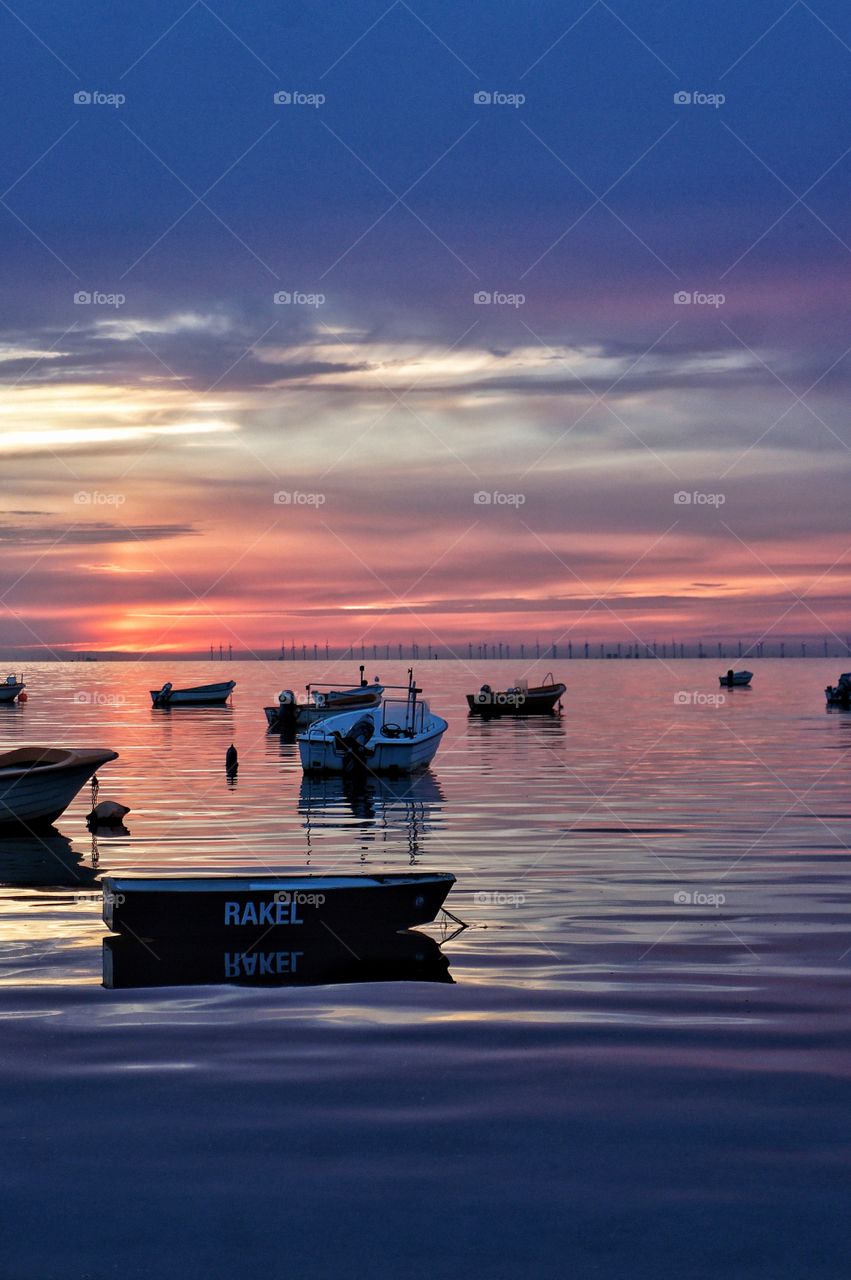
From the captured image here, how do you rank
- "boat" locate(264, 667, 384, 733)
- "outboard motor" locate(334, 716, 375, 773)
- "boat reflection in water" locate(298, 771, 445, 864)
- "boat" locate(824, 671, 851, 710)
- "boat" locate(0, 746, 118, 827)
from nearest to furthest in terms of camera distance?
"boat" locate(0, 746, 118, 827) < "boat reflection in water" locate(298, 771, 445, 864) < "outboard motor" locate(334, 716, 375, 773) < "boat" locate(264, 667, 384, 733) < "boat" locate(824, 671, 851, 710)

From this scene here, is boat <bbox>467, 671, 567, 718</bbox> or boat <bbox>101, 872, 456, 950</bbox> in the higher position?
boat <bbox>467, 671, 567, 718</bbox>

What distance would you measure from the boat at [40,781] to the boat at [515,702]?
75.1 metres

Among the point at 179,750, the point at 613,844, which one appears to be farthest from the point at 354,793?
the point at 179,750

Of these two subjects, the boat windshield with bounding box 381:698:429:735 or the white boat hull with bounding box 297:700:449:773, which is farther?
the boat windshield with bounding box 381:698:429:735

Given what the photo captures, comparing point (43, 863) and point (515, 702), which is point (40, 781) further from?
point (515, 702)

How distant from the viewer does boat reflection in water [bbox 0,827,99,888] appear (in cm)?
2772

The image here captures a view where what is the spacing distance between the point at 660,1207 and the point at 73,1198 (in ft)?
14.8

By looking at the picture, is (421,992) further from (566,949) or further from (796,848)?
(796,848)

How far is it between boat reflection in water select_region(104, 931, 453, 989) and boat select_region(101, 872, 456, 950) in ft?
0.54

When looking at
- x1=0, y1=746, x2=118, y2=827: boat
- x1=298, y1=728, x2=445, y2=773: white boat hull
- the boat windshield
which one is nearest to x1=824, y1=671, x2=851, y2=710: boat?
the boat windshield

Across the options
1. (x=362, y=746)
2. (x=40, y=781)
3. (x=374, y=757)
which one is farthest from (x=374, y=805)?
(x=40, y=781)

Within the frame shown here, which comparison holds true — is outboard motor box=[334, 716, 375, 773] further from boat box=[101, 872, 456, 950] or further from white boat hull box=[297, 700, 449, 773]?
boat box=[101, 872, 456, 950]

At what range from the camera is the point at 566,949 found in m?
20.6

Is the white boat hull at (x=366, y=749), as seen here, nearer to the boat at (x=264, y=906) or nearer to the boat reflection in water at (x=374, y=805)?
the boat reflection in water at (x=374, y=805)
